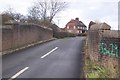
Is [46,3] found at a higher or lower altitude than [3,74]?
higher

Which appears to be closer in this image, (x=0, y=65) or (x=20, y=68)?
(x=20, y=68)

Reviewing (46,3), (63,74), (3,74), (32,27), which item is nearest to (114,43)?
(63,74)

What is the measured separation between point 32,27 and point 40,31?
3.73 m

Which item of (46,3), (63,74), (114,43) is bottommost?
(63,74)

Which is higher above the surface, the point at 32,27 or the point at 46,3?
the point at 46,3

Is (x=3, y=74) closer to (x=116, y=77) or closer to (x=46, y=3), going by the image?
(x=116, y=77)

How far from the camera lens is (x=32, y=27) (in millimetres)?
28797

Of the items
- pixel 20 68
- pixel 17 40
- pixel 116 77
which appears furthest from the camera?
pixel 17 40

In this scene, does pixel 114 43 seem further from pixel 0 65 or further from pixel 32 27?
pixel 32 27

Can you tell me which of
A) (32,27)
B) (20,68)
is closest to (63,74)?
(20,68)

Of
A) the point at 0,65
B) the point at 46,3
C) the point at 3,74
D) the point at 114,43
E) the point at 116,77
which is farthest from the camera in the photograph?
the point at 46,3

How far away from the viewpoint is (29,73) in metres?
11.6

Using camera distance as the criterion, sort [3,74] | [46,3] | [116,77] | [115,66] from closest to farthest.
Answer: [116,77]
[115,66]
[3,74]
[46,3]

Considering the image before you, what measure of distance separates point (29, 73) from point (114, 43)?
385 centimetres
